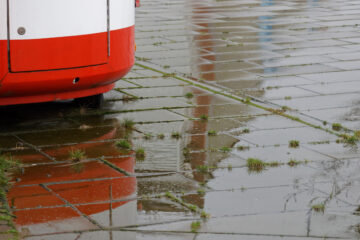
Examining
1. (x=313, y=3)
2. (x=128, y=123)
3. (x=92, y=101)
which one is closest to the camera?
(x=128, y=123)

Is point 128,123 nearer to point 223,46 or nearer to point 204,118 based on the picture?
point 204,118

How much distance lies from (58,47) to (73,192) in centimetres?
209

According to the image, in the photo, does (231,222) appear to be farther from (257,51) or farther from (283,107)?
(257,51)

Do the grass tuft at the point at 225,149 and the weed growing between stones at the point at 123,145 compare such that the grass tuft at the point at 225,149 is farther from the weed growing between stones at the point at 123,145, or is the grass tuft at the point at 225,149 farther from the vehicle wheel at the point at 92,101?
the vehicle wheel at the point at 92,101

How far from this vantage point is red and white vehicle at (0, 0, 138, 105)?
23.8 feet

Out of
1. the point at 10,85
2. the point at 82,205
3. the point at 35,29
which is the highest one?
the point at 35,29

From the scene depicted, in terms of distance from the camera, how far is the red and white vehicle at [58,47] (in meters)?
7.26

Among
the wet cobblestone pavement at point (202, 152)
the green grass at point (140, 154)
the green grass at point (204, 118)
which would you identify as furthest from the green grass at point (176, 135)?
the green grass at point (204, 118)

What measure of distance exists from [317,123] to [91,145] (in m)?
2.39

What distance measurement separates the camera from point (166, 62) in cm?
1164

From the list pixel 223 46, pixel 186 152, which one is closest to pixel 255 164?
pixel 186 152

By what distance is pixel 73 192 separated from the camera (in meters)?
5.86

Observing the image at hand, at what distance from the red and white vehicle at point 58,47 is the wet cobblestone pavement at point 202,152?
42cm

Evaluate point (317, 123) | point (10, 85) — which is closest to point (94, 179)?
point (10, 85)
